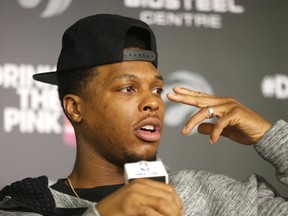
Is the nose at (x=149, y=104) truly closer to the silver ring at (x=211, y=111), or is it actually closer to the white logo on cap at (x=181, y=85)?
the silver ring at (x=211, y=111)

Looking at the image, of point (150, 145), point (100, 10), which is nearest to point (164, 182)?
point (150, 145)

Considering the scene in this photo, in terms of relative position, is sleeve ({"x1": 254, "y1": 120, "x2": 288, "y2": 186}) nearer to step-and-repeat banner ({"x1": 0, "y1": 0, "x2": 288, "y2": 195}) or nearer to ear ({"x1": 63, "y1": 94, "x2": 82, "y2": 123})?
ear ({"x1": 63, "y1": 94, "x2": 82, "y2": 123})

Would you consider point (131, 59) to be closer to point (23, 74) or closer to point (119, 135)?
point (119, 135)

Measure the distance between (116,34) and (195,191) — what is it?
45 cm

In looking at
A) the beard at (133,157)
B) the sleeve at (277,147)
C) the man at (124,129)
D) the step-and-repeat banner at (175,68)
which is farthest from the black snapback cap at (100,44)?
the step-and-repeat banner at (175,68)

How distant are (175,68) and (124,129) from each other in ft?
3.10

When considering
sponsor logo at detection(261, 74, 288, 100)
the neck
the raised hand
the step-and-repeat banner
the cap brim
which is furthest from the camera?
sponsor logo at detection(261, 74, 288, 100)

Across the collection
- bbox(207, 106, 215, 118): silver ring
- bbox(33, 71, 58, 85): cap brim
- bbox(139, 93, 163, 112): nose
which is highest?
bbox(33, 71, 58, 85): cap brim

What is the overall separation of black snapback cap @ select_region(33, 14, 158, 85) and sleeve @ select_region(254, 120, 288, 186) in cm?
34

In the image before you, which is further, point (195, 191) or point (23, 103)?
point (23, 103)

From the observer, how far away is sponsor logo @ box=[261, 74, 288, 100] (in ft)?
7.51

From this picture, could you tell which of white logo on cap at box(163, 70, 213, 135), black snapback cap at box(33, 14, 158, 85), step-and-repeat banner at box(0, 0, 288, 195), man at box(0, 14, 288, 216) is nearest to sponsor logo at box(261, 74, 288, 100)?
step-and-repeat banner at box(0, 0, 288, 195)

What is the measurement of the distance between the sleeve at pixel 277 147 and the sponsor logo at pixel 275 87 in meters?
0.88

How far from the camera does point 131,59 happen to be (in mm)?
1412
